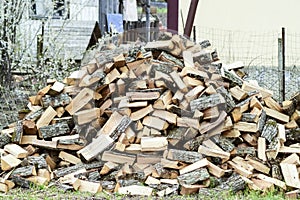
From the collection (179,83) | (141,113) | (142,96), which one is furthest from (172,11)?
(141,113)

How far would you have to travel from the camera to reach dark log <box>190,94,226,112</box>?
4523mm

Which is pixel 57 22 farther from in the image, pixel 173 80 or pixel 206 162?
pixel 206 162

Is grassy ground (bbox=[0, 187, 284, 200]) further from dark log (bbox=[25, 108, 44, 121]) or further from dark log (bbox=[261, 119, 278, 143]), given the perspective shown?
dark log (bbox=[25, 108, 44, 121])

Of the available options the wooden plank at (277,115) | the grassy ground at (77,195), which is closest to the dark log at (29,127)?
the grassy ground at (77,195)

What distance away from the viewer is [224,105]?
15.1 ft

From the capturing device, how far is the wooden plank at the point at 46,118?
4681 mm

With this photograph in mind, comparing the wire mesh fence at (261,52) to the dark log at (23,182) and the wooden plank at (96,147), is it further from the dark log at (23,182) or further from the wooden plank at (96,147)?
the dark log at (23,182)

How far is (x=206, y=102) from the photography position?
4531 mm

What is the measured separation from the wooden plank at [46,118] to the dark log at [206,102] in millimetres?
1346

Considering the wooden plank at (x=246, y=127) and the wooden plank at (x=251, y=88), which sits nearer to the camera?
the wooden plank at (x=246, y=127)

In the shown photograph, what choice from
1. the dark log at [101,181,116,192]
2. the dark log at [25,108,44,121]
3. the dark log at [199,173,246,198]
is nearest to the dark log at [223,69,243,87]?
the dark log at [199,173,246,198]

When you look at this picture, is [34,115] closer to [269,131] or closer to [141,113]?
[141,113]

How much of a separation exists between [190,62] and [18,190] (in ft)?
6.66

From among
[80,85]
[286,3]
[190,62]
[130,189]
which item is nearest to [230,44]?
[286,3]
